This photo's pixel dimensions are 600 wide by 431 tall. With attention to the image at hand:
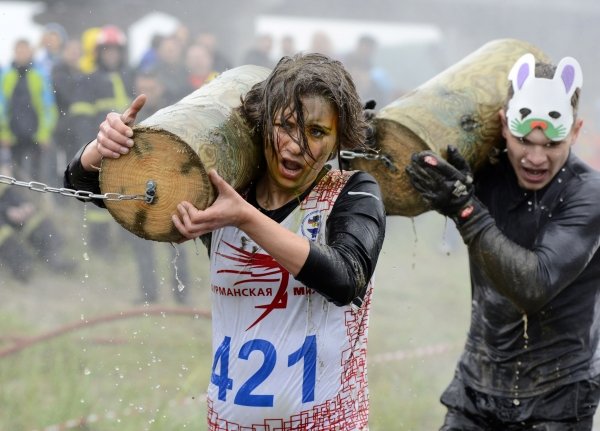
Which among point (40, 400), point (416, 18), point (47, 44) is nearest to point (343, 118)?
point (40, 400)

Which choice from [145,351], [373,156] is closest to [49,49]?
[145,351]

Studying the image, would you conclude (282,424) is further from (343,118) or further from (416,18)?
(416,18)

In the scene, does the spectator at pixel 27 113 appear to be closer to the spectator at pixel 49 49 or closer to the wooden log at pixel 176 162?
the spectator at pixel 49 49

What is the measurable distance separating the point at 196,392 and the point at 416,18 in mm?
9518

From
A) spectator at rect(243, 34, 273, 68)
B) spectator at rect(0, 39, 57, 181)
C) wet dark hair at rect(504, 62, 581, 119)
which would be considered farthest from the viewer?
spectator at rect(243, 34, 273, 68)

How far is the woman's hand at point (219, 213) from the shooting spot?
2824mm

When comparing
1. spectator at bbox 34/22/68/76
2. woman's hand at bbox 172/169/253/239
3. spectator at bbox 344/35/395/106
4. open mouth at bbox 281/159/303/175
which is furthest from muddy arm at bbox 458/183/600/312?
spectator at bbox 344/35/395/106

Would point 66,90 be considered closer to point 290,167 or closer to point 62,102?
point 62,102

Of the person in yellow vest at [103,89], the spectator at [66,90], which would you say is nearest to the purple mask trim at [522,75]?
the person in yellow vest at [103,89]

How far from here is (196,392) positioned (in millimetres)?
6707

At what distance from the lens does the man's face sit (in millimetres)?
3850

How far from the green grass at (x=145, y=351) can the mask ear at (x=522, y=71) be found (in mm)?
971

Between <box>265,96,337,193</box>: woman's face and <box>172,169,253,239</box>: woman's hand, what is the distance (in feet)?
0.82

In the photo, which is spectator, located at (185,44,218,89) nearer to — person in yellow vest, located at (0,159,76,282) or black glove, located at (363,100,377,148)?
person in yellow vest, located at (0,159,76,282)
